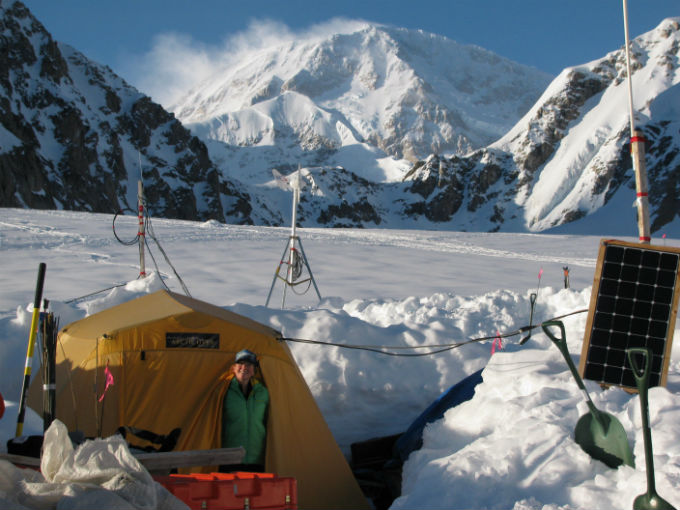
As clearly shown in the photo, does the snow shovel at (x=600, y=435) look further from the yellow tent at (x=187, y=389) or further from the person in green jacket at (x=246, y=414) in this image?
the person in green jacket at (x=246, y=414)

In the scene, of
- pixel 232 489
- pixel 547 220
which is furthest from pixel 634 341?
pixel 547 220

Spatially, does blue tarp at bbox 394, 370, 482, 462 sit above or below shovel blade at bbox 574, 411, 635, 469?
below

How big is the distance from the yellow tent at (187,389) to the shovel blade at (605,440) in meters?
2.19

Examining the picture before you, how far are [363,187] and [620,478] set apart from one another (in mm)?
159847

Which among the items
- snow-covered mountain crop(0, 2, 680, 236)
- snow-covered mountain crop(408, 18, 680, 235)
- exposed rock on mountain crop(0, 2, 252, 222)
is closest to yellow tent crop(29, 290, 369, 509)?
exposed rock on mountain crop(0, 2, 252, 222)

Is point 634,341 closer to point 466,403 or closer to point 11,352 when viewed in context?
point 466,403

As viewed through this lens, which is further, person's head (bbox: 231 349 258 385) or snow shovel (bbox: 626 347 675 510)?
person's head (bbox: 231 349 258 385)

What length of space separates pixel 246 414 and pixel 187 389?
66 cm

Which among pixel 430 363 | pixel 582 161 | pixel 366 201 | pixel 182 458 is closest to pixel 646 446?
pixel 182 458

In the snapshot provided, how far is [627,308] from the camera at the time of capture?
4.80 metres

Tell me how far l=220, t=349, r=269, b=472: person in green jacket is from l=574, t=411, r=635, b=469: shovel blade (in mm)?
2439

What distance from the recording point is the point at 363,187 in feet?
531

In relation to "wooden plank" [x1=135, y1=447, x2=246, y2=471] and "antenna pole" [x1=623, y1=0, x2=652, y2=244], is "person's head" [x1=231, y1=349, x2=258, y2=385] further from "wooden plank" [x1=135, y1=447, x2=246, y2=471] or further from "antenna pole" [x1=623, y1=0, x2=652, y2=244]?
"antenna pole" [x1=623, y1=0, x2=652, y2=244]

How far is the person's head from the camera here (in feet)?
15.4
